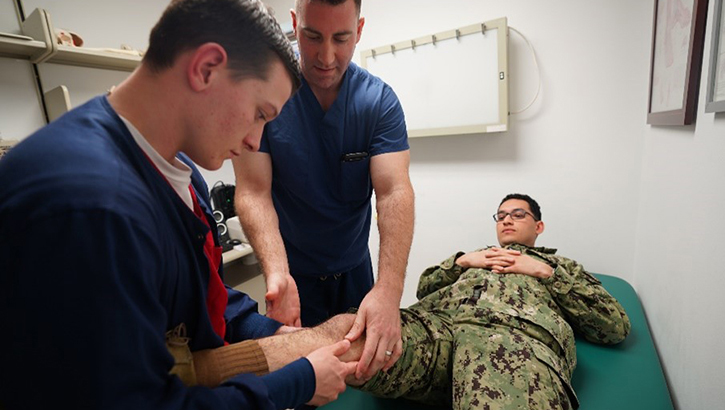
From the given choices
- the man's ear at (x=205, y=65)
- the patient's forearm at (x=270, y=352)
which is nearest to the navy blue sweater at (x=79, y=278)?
the man's ear at (x=205, y=65)

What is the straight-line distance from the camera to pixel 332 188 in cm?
143

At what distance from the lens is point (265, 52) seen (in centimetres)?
65

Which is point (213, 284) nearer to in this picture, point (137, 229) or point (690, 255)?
point (137, 229)

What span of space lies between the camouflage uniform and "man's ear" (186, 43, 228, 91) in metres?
0.89

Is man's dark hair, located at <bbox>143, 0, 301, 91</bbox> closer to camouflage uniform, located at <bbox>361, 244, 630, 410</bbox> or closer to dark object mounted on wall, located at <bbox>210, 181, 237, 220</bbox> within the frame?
camouflage uniform, located at <bbox>361, 244, 630, 410</bbox>

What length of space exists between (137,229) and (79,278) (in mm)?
85

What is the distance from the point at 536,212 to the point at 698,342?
0.91 m

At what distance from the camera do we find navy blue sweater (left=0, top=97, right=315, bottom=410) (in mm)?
446

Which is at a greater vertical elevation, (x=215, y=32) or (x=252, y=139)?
(x=215, y=32)

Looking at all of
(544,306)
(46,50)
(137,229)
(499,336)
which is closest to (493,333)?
(499,336)

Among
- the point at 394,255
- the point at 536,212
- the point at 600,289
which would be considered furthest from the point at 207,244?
the point at 536,212

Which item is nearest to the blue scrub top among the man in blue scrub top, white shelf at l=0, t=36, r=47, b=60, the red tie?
the man in blue scrub top

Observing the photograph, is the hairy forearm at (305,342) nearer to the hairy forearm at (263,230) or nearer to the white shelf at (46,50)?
the hairy forearm at (263,230)

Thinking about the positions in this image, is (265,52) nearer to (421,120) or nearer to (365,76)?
(365,76)
